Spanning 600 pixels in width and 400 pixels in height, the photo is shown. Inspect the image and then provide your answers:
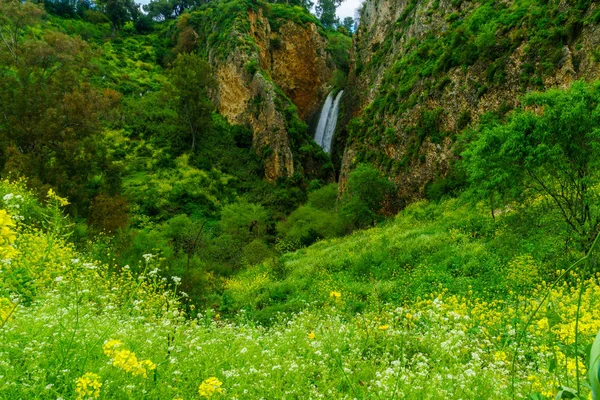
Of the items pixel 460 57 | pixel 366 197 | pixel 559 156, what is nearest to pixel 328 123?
pixel 366 197

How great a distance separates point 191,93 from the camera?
34.2 meters

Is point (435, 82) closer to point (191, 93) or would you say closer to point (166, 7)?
point (191, 93)

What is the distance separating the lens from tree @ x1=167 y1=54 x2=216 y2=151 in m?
33.6

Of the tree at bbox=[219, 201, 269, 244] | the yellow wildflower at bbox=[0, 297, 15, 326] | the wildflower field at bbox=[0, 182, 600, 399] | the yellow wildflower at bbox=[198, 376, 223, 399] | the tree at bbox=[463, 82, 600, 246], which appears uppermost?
the tree at bbox=[463, 82, 600, 246]

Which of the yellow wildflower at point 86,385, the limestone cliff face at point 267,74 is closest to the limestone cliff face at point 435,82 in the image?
the limestone cliff face at point 267,74

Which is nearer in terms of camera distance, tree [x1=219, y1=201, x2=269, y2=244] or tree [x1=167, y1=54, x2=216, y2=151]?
tree [x1=219, y1=201, x2=269, y2=244]

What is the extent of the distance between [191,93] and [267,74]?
930cm

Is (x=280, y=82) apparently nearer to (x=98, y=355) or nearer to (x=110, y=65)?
(x=110, y=65)

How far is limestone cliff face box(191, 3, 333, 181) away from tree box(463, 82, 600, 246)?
25899 millimetres

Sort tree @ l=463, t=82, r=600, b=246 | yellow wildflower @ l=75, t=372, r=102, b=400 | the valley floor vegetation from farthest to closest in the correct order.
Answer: tree @ l=463, t=82, r=600, b=246 → the valley floor vegetation → yellow wildflower @ l=75, t=372, r=102, b=400

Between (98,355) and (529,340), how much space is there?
5022 mm

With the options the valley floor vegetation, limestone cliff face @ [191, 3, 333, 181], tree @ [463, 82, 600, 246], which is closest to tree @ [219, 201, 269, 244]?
the valley floor vegetation

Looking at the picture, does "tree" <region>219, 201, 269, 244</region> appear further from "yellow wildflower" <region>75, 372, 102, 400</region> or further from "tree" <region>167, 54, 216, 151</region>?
"yellow wildflower" <region>75, 372, 102, 400</region>

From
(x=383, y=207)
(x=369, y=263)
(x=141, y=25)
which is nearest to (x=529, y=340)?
(x=369, y=263)
